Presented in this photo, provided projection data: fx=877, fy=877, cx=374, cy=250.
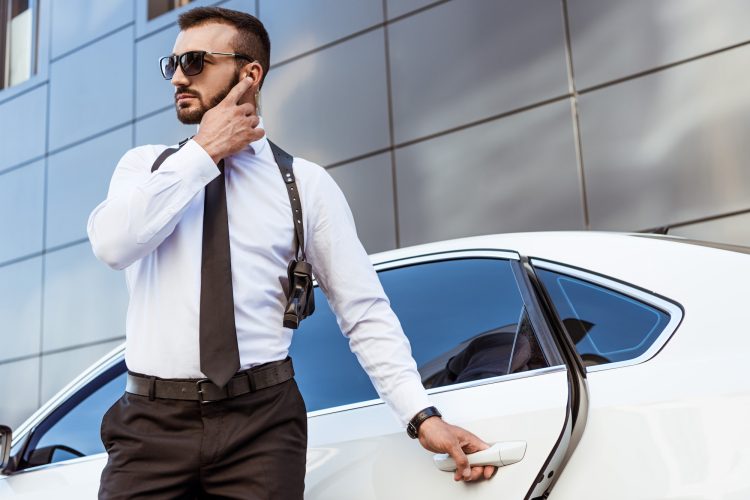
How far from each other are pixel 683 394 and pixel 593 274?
1.33ft

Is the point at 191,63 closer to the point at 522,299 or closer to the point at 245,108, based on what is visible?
the point at 245,108

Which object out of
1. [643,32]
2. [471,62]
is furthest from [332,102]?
[643,32]

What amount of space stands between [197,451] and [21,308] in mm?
10546

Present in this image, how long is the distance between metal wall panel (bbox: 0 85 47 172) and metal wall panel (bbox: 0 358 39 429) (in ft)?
9.04

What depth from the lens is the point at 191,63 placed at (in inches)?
79.4

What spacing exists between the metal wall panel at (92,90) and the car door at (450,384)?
29.1ft

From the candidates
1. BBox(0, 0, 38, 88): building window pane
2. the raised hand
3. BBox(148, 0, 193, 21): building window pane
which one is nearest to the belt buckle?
the raised hand

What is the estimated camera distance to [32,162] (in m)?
A: 11.6

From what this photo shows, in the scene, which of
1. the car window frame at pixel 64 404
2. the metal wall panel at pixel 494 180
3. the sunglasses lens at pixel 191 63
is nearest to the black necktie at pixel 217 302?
the sunglasses lens at pixel 191 63

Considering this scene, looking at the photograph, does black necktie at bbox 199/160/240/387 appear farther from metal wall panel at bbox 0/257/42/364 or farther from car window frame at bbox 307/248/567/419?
metal wall panel at bbox 0/257/42/364

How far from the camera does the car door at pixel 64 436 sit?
2.69m

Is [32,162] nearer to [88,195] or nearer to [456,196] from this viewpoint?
[88,195]

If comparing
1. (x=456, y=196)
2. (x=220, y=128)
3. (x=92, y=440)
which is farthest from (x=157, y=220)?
(x=456, y=196)

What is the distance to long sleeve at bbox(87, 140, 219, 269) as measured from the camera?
170 centimetres
